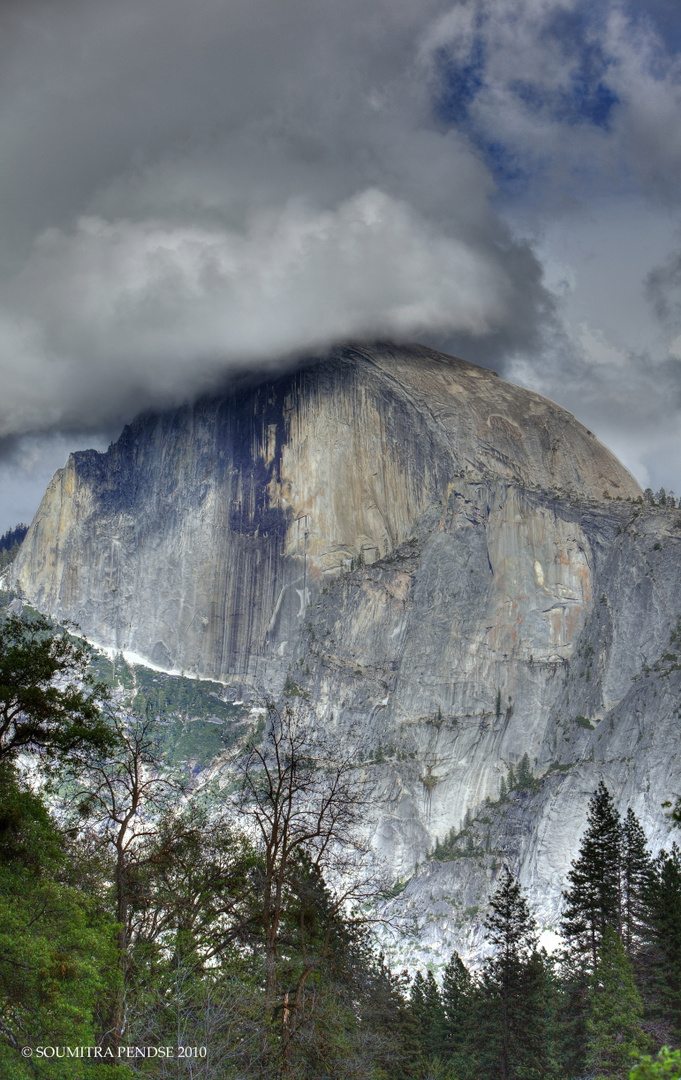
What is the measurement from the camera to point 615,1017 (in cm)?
4084

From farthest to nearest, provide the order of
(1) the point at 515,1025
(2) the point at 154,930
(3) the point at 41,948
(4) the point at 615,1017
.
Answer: (1) the point at 515,1025 < (4) the point at 615,1017 < (2) the point at 154,930 < (3) the point at 41,948

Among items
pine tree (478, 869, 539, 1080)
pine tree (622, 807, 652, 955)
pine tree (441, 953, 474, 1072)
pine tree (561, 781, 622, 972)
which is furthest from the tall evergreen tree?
pine tree (622, 807, 652, 955)

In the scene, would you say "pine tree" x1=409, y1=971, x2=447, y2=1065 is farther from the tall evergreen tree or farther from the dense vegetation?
the dense vegetation

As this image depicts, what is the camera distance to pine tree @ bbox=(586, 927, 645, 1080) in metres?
40.5

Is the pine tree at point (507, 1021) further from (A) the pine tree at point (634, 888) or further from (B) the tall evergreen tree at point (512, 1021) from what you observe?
(A) the pine tree at point (634, 888)

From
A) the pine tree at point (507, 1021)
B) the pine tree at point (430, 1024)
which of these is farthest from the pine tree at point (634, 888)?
the pine tree at point (430, 1024)

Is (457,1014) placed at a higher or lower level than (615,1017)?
higher

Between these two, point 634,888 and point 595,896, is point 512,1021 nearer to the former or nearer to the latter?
point 595,896

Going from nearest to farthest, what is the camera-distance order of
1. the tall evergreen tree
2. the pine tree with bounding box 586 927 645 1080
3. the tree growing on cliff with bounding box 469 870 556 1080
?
the pine tree with bounding box 586 927 645 1080 → the tree growing on cliff with bounding box 469 870 556 1080 → the tall evergreen tree

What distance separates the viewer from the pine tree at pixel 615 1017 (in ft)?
133

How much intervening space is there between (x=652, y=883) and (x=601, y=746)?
111 m

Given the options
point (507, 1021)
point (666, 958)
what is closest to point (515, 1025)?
point (507, 1021)

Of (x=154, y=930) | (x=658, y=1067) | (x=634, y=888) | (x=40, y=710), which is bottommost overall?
(x=658, y=1067)

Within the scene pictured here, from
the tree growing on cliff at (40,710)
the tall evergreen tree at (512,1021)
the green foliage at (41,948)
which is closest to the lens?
the green foliage at (41,948)
